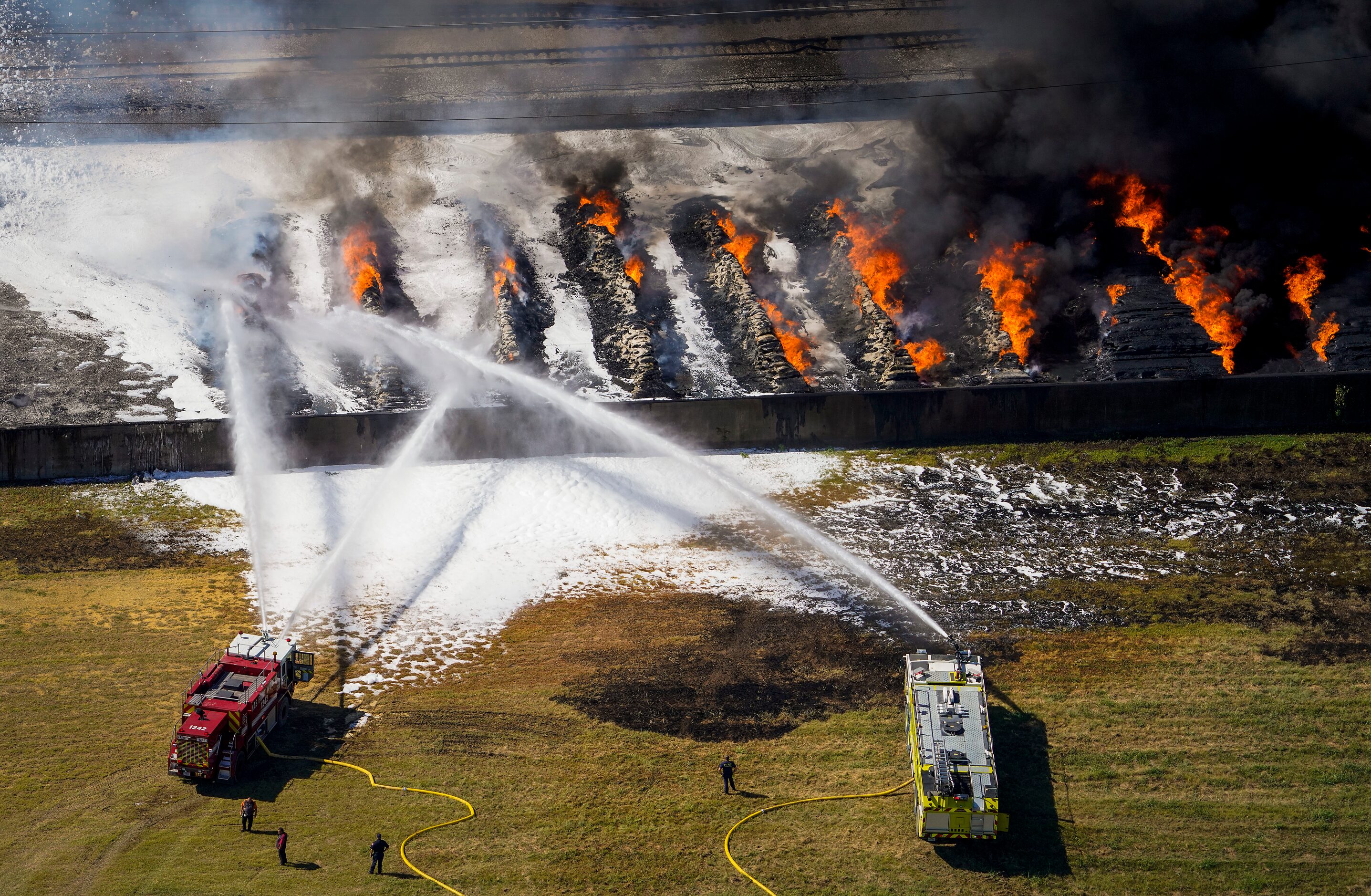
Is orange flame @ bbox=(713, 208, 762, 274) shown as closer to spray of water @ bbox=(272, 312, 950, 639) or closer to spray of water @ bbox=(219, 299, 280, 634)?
spray of water @ bbox=(272, 312, 950, 639)

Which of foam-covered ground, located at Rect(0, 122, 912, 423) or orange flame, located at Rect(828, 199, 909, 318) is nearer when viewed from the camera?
foam-covered ground, located at Rect(0, 122, 912, 423)

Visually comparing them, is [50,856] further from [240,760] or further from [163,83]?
[163,83]

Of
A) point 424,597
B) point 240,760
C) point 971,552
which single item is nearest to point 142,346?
point 424,597

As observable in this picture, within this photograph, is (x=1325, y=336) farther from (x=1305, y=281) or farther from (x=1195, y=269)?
(x=1195, y=269)

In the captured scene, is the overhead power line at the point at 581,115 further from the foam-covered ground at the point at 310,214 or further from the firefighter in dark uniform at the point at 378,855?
the firefighter in dark uniform at the point at 378,855

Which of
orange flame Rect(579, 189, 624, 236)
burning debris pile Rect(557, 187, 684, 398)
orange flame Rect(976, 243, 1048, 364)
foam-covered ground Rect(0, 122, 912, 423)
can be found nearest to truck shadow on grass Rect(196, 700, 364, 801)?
foam-covered ground Rect(0, 122, 912, 423)

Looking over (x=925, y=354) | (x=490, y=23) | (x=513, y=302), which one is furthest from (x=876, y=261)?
(x=490, y=23)

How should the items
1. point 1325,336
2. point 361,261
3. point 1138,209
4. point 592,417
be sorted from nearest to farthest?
1. point 592,417
2. point 1325,336
3. point 1138,209
4. point 361,261
